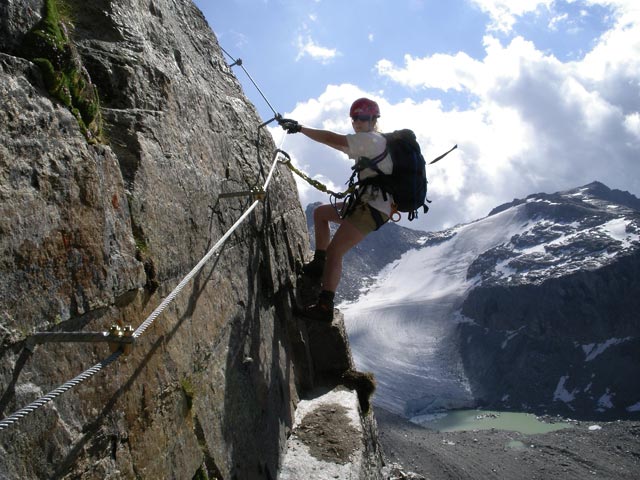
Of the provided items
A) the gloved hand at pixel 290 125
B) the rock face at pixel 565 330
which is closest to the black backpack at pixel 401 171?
the gloved hand at pixel 290 125

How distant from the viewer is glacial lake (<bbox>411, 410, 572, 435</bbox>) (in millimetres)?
110562

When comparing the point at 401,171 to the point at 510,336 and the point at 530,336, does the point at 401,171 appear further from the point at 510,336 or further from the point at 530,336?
the point at 510,336

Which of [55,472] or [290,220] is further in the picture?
[290,220]

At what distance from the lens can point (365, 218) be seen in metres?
7.50

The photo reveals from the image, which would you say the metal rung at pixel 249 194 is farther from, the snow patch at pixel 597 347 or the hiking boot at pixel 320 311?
the snow patch at pixel 597 347

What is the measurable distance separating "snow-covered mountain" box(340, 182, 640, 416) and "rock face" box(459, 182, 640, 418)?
283 millimetres

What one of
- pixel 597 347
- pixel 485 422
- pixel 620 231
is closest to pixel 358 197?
pixel 485 422

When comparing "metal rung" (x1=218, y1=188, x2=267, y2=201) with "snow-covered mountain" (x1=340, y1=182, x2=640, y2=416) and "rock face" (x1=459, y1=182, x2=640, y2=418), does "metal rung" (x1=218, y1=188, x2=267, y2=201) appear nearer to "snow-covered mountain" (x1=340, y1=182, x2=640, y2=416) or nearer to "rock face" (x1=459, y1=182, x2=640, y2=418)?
"rock face" (x1=459, y1=182, x2=640, y2=418)

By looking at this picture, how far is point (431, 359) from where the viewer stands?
526ft

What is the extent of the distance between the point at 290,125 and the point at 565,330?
154403 mm

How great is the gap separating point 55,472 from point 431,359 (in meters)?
166

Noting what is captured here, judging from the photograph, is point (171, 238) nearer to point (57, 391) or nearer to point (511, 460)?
point (57, 391)

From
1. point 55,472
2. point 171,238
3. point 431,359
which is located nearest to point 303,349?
point 171,238

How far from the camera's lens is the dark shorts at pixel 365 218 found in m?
7.45
